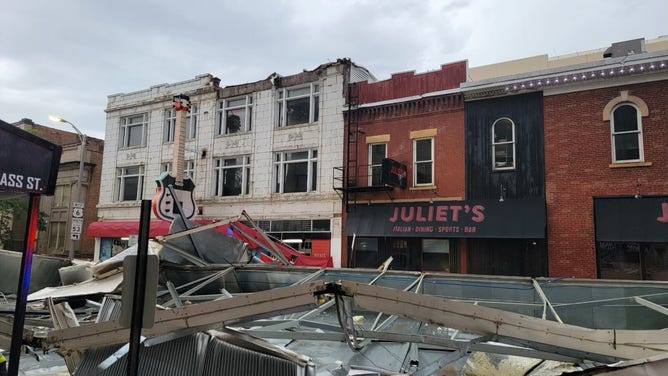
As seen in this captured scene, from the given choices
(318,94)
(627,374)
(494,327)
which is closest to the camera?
(627,374)

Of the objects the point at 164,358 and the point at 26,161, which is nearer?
the point at 26,161

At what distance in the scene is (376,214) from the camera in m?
20.2

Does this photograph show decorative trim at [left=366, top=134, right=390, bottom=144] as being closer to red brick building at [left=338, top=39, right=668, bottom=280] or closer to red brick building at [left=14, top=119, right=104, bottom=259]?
red brick building at [left=338, top=39, right=668, bottom=280]

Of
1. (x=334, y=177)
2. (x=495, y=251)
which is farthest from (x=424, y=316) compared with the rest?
(x=334, y=177)

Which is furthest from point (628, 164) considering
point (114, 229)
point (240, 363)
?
point (114, 229)

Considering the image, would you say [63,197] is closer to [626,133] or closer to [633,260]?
[626,133]

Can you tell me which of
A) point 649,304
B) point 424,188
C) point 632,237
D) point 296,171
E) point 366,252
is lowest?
point 649,304

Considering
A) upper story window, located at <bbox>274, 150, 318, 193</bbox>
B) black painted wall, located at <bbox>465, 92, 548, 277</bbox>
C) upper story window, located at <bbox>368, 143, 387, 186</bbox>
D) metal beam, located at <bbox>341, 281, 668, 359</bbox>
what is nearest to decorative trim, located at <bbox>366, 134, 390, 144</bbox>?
upper story window, located at <bbox>368, 143, 387, 186</bbox>

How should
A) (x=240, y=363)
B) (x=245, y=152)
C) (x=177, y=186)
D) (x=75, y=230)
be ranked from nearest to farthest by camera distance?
(x=240, y=363)
(x=75, y=230)
(x=177, y=186)
(x=245, y=152)

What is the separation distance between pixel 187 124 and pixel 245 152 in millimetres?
4741

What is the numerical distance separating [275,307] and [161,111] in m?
26.3

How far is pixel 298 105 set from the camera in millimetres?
23812

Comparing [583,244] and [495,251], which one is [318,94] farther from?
[583,244]

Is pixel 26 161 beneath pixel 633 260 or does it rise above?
above
